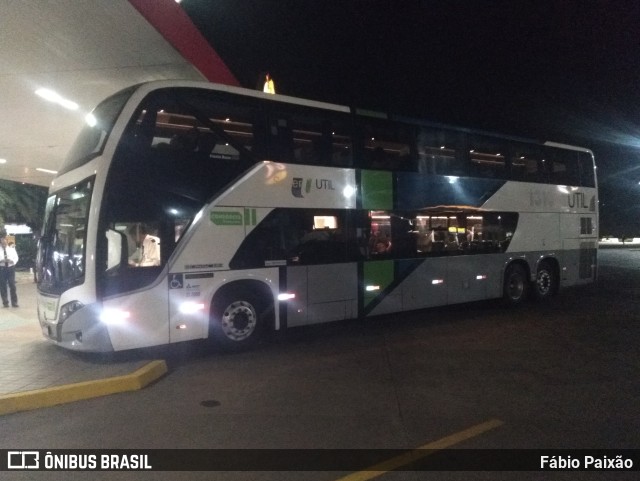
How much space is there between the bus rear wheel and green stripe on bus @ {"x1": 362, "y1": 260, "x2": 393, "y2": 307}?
2.31 meters

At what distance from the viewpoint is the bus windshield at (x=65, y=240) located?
7742 millimetres

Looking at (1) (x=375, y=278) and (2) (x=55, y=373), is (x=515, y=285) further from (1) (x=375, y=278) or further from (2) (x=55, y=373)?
(2) (x=55, y=373)

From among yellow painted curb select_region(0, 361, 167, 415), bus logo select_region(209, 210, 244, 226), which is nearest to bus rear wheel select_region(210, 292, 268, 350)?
bus logo select_region(209, 210, 244, 226)

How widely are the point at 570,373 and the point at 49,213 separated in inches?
326

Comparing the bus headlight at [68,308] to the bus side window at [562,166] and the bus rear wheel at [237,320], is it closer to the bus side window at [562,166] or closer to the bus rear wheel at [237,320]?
the bus rear wheel at [237,320]

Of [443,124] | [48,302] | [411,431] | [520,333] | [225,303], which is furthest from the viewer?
[443,124]

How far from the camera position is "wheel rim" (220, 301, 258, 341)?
29.1ft

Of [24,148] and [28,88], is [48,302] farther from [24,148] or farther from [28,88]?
[24,148]

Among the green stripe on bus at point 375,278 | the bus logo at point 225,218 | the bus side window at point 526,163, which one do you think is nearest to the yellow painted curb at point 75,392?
the bus logo at point 225,218

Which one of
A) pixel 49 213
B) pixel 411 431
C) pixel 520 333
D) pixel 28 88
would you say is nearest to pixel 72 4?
pixel 49 213

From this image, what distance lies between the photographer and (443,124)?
12125 millimetres

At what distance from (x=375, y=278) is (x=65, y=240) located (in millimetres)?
5672

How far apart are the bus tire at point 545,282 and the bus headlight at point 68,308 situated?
1142cm

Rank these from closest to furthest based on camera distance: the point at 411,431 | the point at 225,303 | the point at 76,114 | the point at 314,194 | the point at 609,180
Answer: the point at 411,431 → the point at 225,303 → the point at 314,194 → the point at 76,114 → the point at 609,180
